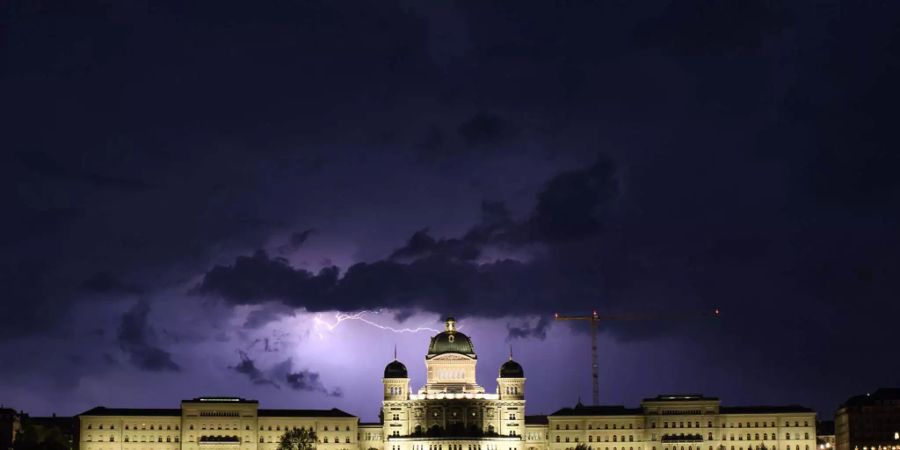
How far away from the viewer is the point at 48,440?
188 m

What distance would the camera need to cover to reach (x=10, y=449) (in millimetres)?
199875

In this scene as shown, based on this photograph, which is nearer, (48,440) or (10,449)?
(48,440)

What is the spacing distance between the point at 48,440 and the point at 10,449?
15.0 metres
